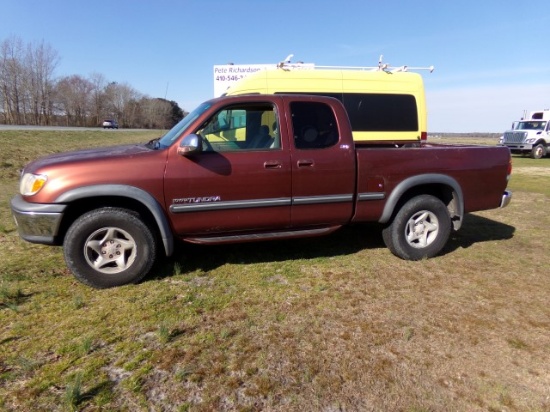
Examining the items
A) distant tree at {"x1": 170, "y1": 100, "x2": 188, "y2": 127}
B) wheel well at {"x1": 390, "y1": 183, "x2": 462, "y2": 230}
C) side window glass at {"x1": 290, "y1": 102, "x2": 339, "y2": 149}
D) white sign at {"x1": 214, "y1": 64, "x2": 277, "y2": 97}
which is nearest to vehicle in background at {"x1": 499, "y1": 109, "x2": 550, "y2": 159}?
white sign at {"x1": 214, "y1": 64, "x2": 277, "y2": 97}

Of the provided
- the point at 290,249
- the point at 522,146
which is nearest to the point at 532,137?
the point at 522,146

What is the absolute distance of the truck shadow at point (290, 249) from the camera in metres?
4.09

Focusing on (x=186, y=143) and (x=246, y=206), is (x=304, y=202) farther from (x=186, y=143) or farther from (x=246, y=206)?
(x=186, y=143)

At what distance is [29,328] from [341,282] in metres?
2.71

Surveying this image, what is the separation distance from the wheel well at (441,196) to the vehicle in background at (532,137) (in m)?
21.3

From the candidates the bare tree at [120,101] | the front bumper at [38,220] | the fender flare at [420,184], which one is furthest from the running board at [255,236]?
the bare tree at [120,101]

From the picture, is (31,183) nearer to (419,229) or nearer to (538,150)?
(419,229)

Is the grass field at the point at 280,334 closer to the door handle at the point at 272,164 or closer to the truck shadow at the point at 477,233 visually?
the truck shadow at the point at 477,233

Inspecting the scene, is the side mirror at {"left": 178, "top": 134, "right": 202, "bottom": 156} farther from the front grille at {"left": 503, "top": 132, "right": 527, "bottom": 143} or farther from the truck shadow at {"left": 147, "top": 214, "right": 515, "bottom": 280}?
the front grille at {"left": 503, "top": 132, "right": 527, "bottom": 143}

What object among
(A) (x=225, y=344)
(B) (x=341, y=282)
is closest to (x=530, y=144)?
(B) (x=341, y=282)

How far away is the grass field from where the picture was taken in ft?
7.02

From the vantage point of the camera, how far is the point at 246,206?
3.64 meters

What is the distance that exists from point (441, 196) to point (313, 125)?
6.47 ft

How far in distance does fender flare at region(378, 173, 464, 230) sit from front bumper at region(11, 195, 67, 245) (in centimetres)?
328
